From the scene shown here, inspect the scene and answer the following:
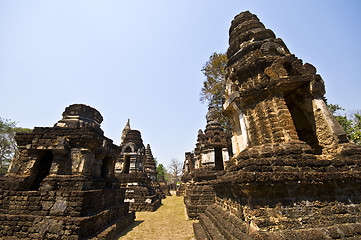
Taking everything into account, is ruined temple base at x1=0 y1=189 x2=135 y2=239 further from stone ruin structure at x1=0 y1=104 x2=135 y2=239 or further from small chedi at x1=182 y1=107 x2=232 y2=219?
small chedi at x1=182 y1=107 x2=232 y2=219

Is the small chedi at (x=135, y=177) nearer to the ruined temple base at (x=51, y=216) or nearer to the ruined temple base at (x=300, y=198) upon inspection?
the ruined temple base at (x=51, y=216)

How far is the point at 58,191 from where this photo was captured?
16.8ft

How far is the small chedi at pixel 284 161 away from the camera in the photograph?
291 centimetres

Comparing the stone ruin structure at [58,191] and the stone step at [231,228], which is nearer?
the stone step at [231,228]

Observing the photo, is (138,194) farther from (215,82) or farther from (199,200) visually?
(215,82)

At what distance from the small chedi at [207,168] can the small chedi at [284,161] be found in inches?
152

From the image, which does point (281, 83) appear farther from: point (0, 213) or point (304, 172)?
point (0, 213)

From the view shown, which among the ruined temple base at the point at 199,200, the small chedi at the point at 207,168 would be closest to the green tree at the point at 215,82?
the small chedi at the point at 207,168

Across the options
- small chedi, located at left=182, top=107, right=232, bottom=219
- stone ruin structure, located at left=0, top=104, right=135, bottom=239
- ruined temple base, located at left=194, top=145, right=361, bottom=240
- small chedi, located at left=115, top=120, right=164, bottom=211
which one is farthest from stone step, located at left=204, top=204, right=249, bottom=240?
small chedi, located at left=115, top=120, right=164, bottom=211

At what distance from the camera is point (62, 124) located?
8.00 m

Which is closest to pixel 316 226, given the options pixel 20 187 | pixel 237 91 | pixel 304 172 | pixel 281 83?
pixel 304 172

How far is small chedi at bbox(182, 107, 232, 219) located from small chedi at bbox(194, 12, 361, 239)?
12.7 ft

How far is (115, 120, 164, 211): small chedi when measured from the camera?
11.6 metres

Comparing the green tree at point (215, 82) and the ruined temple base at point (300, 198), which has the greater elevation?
the green tree at point (215, 82)
